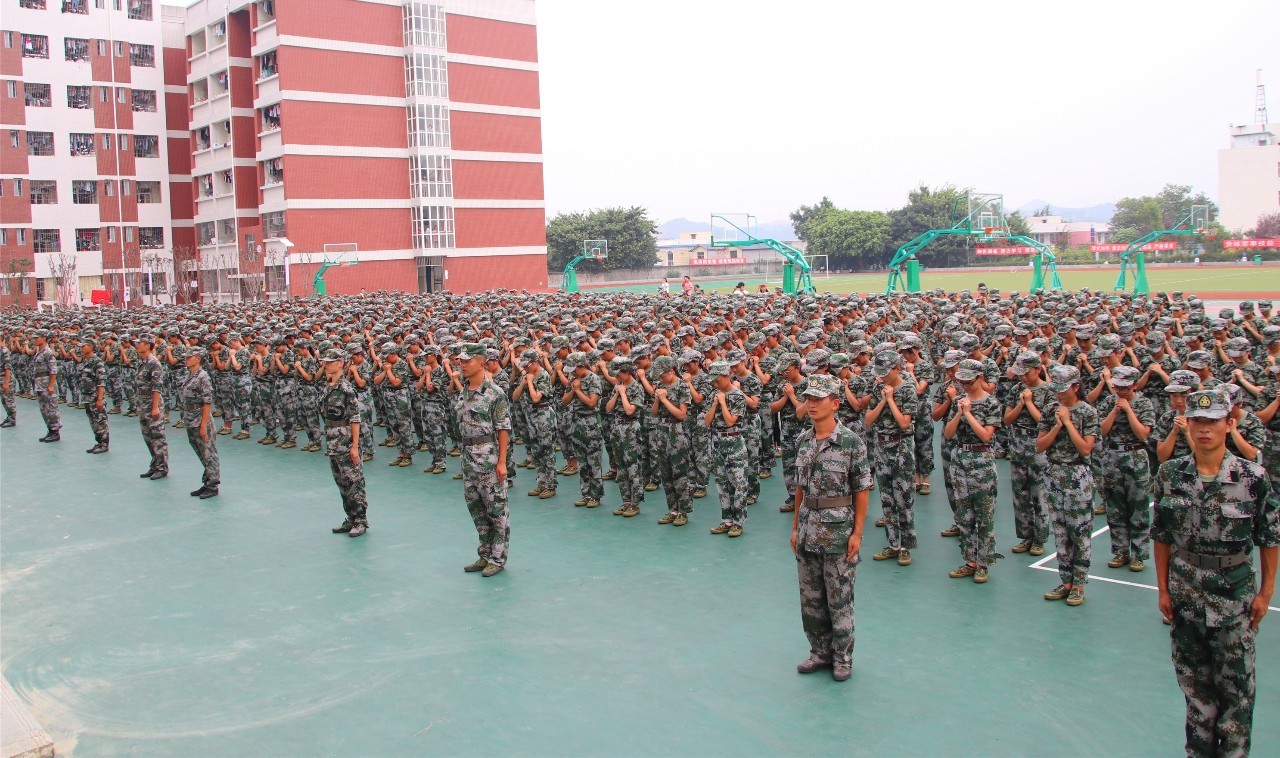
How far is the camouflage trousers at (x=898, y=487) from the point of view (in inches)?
306

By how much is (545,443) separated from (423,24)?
3906 centimetres

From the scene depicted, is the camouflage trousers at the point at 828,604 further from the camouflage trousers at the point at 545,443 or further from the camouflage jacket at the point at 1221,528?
the camouflage trousers at the point at 545,443

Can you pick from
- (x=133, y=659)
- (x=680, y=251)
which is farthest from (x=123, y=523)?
(x=680, y=251)

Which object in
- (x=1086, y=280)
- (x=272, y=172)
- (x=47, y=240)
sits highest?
(x=272, y=172)

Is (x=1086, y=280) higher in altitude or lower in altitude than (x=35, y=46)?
lower

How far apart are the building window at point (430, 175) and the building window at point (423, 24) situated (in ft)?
17.2

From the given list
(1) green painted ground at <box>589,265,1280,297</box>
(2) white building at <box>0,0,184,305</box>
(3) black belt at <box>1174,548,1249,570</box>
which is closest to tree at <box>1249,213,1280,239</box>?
(1) green painted ground at <box>589,265,1280,297</box>

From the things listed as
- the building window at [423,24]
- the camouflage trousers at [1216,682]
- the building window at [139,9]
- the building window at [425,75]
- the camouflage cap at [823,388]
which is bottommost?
the camouflage trousers at [1216,682]

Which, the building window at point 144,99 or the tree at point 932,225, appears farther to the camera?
the tree at point 932,225

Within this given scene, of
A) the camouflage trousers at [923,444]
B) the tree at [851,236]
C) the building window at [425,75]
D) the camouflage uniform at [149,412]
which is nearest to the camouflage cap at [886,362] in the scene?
the camouflage trousers at [923,444]

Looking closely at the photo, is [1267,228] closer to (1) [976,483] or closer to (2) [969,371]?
(2) [969,371]

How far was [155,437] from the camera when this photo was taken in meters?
11.9

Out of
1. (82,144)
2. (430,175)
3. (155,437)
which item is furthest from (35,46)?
(155,437)

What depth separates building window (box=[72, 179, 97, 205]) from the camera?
1962 inches
